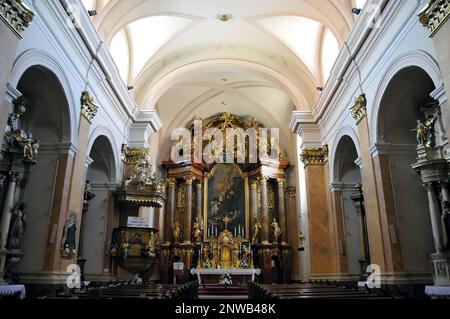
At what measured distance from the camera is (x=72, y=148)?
7402 mm

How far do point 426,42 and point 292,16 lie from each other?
201 inches

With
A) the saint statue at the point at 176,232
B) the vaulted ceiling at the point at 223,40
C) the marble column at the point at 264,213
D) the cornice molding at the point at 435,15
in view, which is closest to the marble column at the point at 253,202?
the marble column at the point at 264,213

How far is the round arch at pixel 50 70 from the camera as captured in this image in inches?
218

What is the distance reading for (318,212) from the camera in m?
10.8

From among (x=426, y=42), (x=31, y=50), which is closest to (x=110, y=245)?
(x=31, y=50)

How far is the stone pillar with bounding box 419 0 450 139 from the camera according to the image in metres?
4.77

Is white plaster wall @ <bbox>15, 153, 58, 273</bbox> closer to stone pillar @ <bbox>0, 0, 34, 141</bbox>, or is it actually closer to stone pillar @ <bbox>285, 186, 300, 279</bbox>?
stone pillar @ <bbox>0, 0, 34, 141</bbox>

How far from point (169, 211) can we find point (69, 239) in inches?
287

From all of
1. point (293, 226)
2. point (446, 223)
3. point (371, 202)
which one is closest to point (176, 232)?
point (293, 226)

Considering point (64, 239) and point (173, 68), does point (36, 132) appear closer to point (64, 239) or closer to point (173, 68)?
point (64, 239)

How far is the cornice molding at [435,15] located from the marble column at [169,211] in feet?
36.1

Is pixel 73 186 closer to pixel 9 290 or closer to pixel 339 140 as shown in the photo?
pixel 9 290

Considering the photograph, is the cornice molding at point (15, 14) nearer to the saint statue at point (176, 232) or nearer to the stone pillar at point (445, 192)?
the stone pillar at point (445, 192)

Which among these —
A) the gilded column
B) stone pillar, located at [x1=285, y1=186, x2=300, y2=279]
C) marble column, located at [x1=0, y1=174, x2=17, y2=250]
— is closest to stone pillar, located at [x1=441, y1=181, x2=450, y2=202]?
marble column, located at [x1=0, y1=174, x2=17, y2=250]
